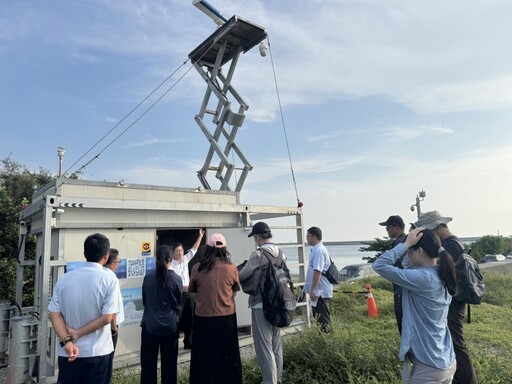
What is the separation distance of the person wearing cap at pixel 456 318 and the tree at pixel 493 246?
36276 mm

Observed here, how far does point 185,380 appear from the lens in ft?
14.7

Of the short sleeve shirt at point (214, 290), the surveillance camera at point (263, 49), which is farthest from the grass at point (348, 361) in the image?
the surveillance camera at point (263, 49)

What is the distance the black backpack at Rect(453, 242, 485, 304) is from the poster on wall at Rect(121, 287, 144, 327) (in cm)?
415

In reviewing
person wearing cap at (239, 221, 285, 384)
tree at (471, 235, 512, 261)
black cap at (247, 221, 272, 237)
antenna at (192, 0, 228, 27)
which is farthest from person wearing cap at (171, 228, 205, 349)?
tree at (471, 235, 512, 261)

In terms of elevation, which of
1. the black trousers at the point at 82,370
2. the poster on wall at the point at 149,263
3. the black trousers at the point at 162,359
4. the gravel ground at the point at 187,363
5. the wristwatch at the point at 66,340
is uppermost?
the poster on wall at the point at 149,263

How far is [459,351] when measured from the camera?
11.8 feet

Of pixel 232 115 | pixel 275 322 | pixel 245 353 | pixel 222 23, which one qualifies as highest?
pixel 222 23

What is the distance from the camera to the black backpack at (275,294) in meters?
3.85

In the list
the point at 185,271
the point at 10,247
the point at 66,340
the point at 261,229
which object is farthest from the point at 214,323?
the point at 10,247

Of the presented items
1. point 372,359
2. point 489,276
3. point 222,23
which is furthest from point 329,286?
point 489,276

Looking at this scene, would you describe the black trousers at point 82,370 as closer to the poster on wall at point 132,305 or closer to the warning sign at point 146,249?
the poster on wall at point 132,305

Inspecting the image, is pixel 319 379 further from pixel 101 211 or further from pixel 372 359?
pixel 101 211

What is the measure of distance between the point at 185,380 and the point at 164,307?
1262mm

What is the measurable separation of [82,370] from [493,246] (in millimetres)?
41319
